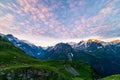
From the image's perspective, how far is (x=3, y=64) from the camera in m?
195

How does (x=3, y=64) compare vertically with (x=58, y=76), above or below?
above

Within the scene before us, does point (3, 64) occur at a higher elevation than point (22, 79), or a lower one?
higher

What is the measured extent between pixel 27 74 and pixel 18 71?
7084 millimetres

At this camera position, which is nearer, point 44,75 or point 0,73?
point 0,73

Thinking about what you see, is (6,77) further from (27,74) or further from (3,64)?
(3,64)

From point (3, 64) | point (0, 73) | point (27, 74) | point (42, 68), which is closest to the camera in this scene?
point (0, 73)

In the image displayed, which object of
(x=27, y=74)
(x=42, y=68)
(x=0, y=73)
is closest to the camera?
(x=0, y=73)

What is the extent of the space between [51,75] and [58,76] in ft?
16.5

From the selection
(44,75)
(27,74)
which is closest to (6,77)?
(27,74)

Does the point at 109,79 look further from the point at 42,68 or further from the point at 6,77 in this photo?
the point at 6,77

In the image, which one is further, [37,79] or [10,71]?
[37,79]

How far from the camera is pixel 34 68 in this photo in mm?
175500

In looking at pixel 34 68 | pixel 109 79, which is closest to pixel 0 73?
pixel 34 68

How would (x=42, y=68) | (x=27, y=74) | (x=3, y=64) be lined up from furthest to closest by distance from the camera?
1. (x=3, y=64)
2. (x=42, y=68)
3. (x=27, y=74)
